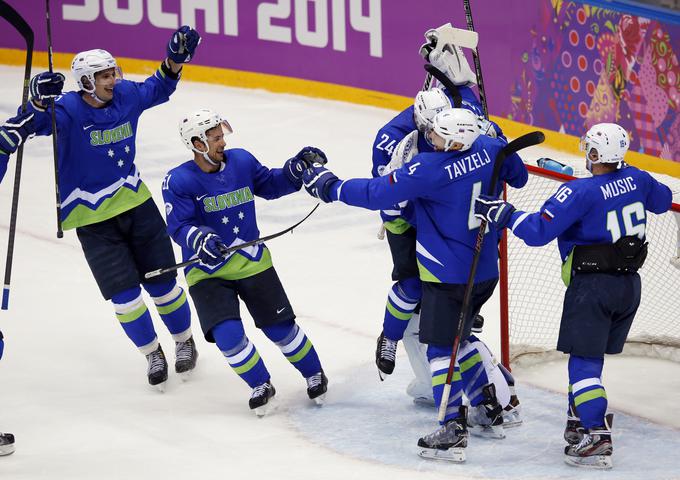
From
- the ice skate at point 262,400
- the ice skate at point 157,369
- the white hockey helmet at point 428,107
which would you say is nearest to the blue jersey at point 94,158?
the ice skate at point 157,369

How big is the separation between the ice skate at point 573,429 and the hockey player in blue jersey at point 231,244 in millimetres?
1111

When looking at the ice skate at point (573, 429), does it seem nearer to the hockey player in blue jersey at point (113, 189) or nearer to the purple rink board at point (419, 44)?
the hockey player in blue jersey at point (113, 189)

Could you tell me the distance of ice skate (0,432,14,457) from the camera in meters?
4.98

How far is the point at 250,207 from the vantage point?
541 centimetres

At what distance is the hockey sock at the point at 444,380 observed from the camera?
16.1 feet

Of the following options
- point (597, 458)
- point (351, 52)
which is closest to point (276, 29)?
point (351, 52)

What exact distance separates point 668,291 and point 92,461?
2833 millimetres

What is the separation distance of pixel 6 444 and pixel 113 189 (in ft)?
4.14

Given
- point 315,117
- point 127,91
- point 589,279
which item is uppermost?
point 127,91

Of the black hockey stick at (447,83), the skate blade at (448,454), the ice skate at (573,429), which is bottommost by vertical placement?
the skate blade at (448,454)

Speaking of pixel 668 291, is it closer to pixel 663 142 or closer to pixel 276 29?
pixel 663 142

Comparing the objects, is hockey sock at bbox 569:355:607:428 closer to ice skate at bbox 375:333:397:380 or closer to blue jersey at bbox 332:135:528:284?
blue jersey at bbox 332:135:528:284

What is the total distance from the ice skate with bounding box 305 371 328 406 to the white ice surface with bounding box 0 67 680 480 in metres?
0.06

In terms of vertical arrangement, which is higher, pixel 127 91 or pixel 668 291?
pixel 127 91
